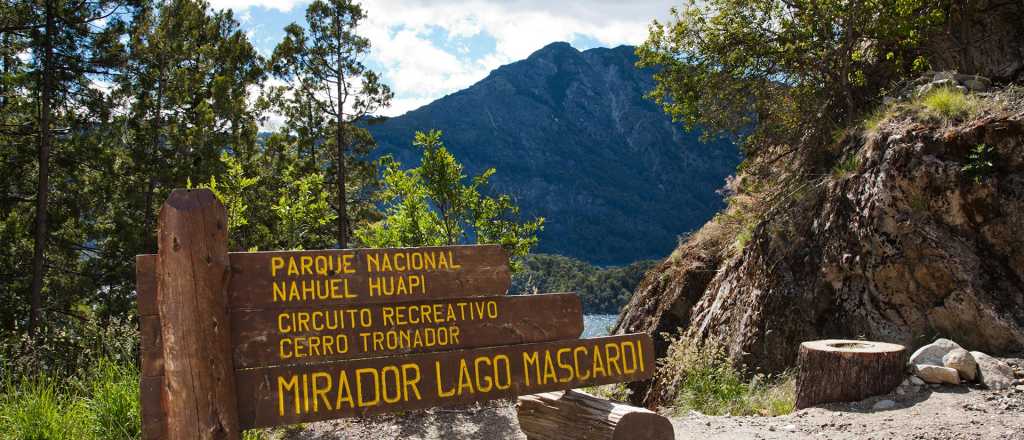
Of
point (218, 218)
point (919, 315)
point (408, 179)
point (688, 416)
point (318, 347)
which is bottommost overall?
point (688, 416)

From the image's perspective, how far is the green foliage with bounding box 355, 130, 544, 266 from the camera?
1034 centimetres

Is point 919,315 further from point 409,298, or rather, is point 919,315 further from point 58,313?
point 58,313

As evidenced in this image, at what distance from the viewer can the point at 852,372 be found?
23.3 feet

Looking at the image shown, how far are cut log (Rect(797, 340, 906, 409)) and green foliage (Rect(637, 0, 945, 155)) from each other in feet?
19.0

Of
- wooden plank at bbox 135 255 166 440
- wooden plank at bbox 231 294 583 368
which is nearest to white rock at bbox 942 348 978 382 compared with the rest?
wooden plank at bbox 231 294 583 368

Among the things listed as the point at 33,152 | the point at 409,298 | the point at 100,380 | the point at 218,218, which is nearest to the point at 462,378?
the point at 409,298

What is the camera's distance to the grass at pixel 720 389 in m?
8.01

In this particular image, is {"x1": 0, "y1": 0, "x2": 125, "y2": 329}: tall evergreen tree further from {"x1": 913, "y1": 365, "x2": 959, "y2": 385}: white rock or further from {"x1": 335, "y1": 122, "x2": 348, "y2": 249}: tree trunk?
{"x1": 913, "y1": 365, "x2": 959, "y2": 385}: white rock

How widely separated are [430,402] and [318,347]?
27.8 inches

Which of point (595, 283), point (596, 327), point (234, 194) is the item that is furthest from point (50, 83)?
A: point (595, 283)

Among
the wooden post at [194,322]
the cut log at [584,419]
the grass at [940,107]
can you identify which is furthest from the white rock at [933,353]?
the wooden post at [194,322]

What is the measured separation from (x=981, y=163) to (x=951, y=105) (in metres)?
1.05

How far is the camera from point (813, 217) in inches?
413

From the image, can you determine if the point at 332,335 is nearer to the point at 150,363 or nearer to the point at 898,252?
the point at 150,363
